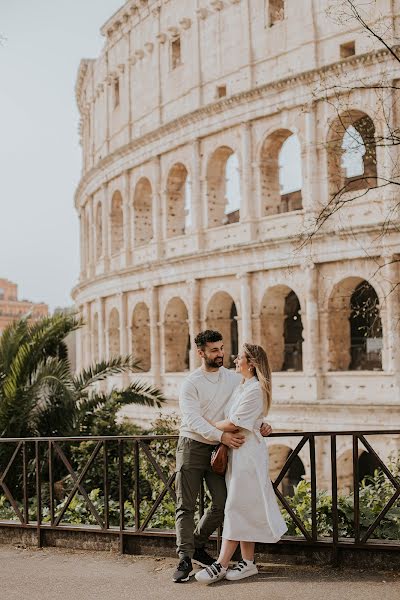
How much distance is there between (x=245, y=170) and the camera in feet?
75.6

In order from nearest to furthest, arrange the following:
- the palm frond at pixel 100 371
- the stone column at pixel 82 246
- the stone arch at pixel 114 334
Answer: the palm frond at pixel 100 371 < the stone arch at pixel 114 334 < the stone column at pixel 82 246

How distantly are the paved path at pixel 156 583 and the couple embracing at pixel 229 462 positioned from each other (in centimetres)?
18

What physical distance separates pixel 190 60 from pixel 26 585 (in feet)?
68.2

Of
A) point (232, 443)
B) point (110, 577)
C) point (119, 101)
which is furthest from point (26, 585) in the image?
point (119, 101)

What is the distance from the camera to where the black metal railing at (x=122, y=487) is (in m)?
6.55

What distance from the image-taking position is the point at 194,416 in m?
6.23

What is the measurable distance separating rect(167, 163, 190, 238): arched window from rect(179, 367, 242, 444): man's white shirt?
1937cm

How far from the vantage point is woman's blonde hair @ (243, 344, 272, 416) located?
616 cm

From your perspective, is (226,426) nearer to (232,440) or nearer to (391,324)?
(232,440)

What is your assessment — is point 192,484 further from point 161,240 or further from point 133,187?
point 133,187

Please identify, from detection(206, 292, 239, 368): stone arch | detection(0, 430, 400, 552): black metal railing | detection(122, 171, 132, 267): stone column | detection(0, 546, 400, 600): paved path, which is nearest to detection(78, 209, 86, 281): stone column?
detection(122, 171, 132, 267): stone column

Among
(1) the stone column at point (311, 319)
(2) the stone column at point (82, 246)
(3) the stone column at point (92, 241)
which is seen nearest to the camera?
(1) the stone column at point (311, 319)

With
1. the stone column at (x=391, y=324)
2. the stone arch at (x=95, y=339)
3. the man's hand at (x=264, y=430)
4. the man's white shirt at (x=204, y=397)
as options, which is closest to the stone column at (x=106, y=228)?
the stone arch at (x=95, y=339)

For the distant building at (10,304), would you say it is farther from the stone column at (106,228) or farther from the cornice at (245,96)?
the cornice at (245,96)
